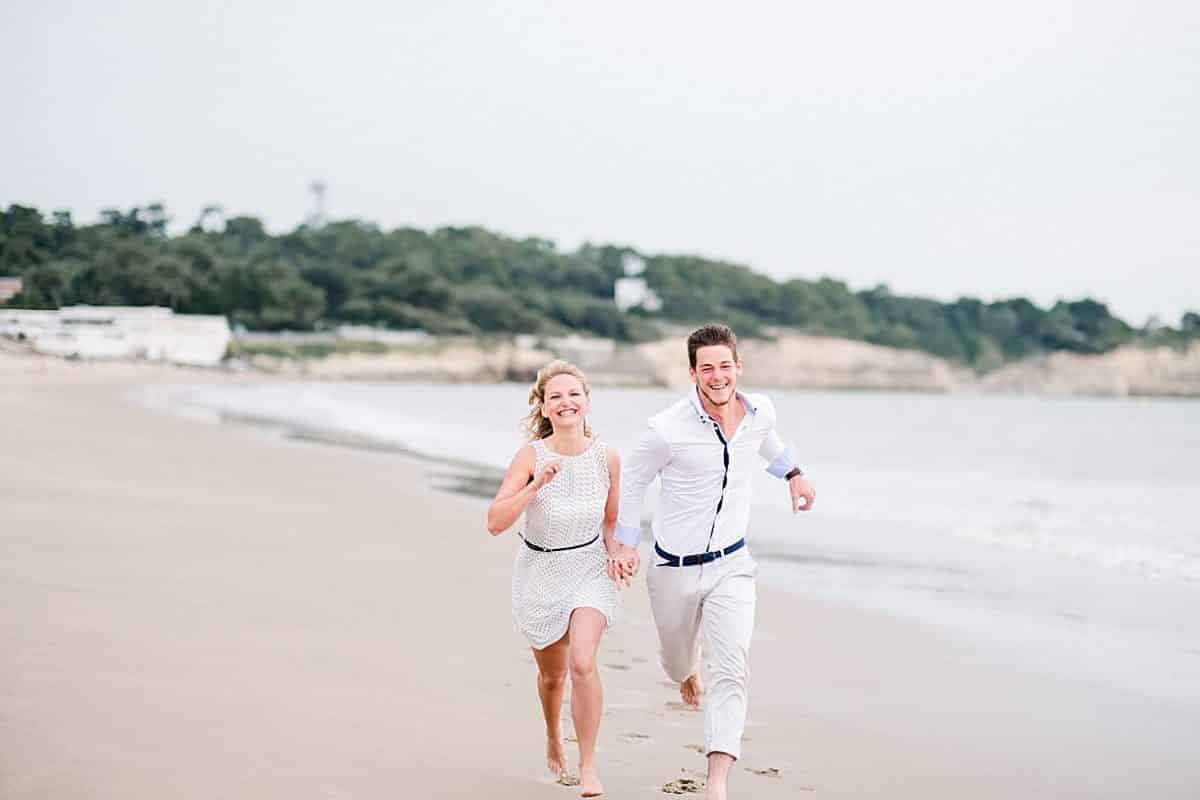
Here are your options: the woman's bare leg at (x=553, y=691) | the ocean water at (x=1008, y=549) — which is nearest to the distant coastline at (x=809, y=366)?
the ocean water at (x=1008, y=549)

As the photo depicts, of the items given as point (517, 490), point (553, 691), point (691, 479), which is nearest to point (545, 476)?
point (517, 490)

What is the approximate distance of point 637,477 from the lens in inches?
180

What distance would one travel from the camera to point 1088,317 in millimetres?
151625

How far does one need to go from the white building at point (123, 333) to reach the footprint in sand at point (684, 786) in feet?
278

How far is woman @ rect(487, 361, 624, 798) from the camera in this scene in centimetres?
448

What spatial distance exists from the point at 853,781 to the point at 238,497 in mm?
8574

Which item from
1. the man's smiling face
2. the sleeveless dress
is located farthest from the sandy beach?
the man's smiling face

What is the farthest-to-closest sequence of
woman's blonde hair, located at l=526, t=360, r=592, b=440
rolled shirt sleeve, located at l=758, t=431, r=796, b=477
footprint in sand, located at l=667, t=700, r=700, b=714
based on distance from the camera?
1. footprint in sand, located at l=667, t=700, r=700, b=714
2. rolled shirt sleeve, located at l=758, t=431, r=796, b=477
3. woman's blonde hair, located at l=526, t=360, r=592, b=440

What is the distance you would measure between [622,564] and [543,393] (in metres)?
0.68

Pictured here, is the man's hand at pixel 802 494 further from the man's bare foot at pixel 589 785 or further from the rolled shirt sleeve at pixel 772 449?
the man's bare foot at pixel 589 785

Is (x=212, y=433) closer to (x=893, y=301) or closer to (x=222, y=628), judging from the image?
(x=222, y=628)

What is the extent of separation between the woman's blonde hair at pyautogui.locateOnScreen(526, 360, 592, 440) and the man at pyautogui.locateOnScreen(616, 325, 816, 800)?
1.04 feet

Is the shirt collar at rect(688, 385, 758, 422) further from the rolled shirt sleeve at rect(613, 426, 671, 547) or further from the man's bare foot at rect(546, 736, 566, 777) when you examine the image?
the man's bare foot at rect(546, 736, 566, 777)

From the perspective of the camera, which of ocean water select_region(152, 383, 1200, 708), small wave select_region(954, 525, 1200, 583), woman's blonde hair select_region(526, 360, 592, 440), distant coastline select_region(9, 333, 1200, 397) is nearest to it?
woman's blonde hair select_region(526, 360, 592, 440)
